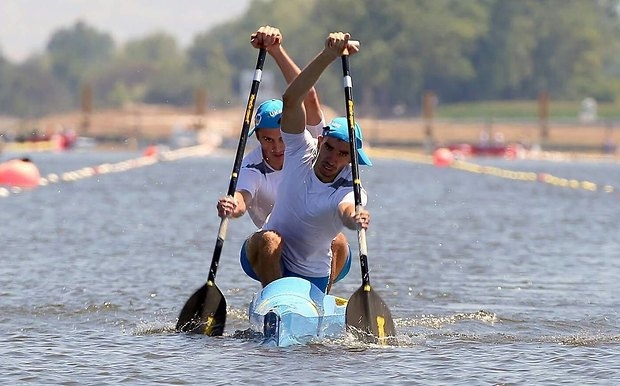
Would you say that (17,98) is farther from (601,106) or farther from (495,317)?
(495,317)

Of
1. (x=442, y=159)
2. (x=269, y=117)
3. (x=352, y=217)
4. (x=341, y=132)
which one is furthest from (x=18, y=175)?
(x=442, y=159)

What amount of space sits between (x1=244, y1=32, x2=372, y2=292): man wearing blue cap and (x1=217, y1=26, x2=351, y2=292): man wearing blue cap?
280mm

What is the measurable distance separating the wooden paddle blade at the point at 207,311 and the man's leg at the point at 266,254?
17.2 inches

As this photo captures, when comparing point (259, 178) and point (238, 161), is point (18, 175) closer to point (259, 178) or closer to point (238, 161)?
point (259, 178)

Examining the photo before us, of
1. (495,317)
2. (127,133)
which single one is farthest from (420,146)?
(495,317)

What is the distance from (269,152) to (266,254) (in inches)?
36.8

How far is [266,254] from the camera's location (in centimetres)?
1157

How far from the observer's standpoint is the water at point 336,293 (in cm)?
1070

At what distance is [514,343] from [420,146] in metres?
85.9

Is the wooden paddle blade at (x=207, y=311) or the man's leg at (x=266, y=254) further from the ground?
the man's leg at (x=266, y=254)

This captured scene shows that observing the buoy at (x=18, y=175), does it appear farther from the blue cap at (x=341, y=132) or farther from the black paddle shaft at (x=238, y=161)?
the blue cap at (x=341, y=132)

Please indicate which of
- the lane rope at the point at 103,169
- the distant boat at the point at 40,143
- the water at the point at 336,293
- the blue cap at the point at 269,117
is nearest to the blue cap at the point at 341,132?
the blue cap at the point at 269,117

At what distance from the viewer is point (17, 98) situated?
160 m

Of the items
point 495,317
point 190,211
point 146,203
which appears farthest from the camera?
point 146,203
